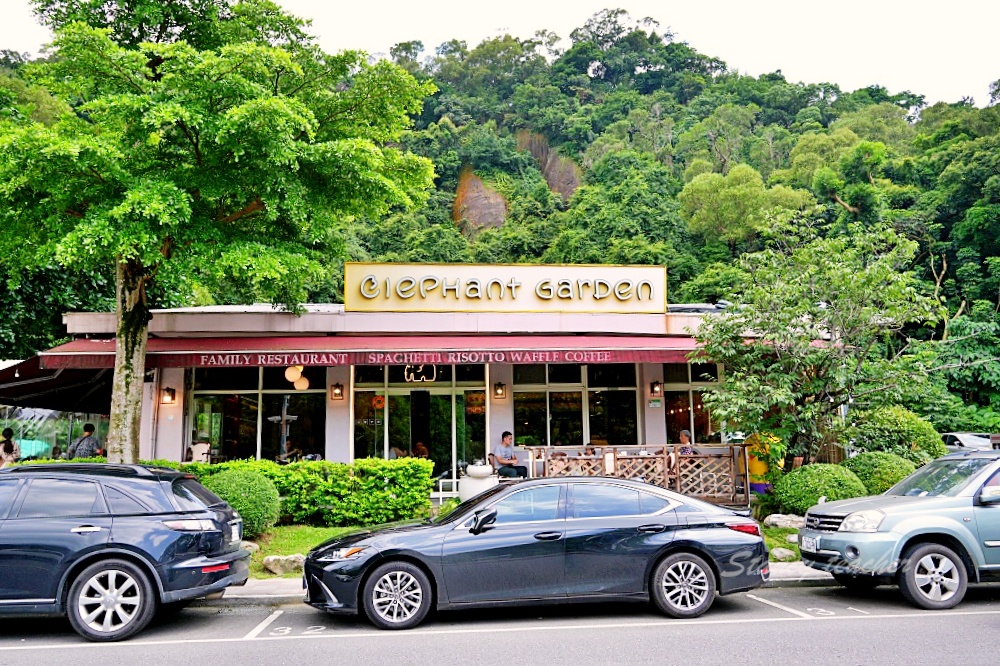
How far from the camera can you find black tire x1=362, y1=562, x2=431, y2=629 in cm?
718

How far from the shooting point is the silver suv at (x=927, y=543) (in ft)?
25.9

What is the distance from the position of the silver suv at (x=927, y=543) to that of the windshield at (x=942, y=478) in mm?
88

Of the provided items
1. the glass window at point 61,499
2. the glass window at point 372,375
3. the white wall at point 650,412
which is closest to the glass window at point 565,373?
the white wall at point 650,412

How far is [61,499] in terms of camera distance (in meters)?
7.31

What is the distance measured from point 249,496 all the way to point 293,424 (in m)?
5.16

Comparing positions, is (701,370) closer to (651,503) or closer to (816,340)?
(816,340)

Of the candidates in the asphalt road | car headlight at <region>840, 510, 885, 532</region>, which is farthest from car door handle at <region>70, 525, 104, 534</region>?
car headlight at <region>840, 510, 885, 532</region>

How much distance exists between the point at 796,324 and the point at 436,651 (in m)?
9.09

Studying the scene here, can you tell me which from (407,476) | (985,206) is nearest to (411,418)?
(407,476)

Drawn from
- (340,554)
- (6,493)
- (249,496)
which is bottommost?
(340,554)

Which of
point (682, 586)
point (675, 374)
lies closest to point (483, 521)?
point (682, 586)

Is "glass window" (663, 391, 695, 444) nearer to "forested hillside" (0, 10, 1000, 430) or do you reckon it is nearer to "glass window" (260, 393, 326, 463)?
"forested hillside" (0, 10, 1000, 430)

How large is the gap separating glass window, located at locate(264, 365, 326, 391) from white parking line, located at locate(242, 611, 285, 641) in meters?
8.17

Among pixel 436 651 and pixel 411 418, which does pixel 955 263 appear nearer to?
pixel 411 418
